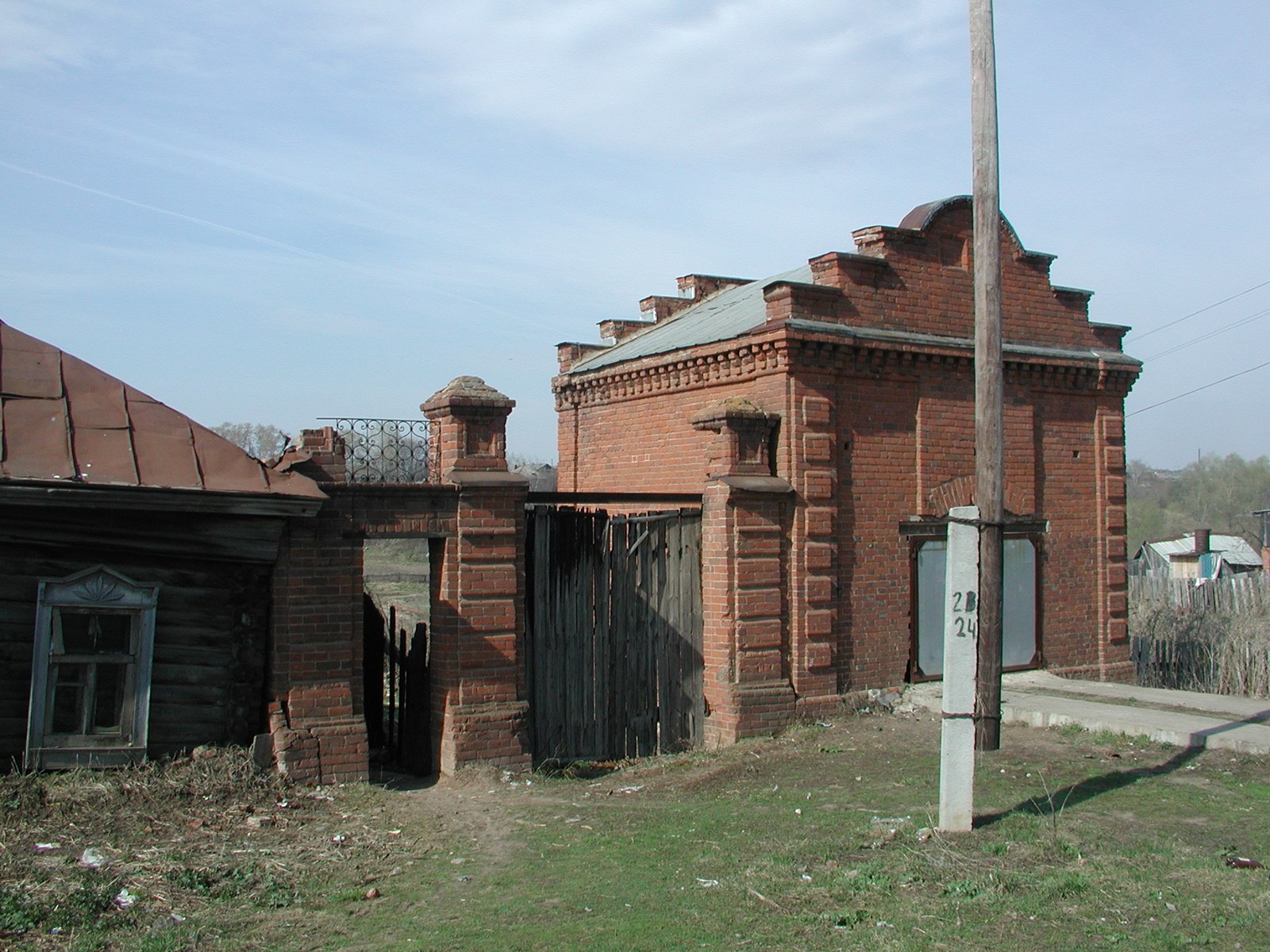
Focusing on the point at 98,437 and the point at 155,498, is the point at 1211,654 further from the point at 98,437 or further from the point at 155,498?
the point at 98,437

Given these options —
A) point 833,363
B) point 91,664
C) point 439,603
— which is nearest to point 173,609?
point 91,664

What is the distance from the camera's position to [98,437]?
8.05m

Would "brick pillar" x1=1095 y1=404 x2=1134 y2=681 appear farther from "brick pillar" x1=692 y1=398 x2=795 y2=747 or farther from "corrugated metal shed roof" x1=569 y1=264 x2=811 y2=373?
"brick pillar" x1=692 y1=398 x2=795 y2=747

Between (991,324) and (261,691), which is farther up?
(991,324)

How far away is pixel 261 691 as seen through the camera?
860 centimetres

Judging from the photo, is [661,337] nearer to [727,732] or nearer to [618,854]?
[727,732]

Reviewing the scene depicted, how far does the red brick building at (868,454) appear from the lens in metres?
11.1

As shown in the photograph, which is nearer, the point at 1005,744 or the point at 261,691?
the point at 261,691

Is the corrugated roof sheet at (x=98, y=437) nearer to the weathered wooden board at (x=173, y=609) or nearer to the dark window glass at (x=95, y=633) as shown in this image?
the weathered wooden board at (x=173, y=609)

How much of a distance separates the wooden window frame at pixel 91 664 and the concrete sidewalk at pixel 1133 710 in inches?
306

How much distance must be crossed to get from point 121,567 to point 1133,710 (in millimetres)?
9550

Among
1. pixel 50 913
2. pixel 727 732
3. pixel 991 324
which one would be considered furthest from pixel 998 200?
pixel 50 913

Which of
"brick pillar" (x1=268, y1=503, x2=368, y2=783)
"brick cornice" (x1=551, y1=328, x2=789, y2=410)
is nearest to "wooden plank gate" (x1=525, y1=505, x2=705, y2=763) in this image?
"brick cornice" (x1=551, y1=328, x2=789, y2=410)

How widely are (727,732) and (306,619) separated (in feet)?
14.5
